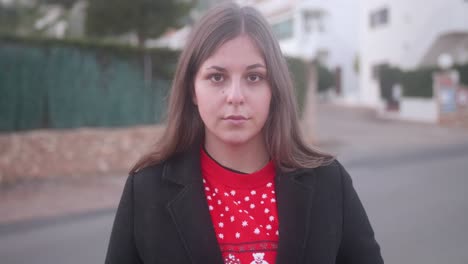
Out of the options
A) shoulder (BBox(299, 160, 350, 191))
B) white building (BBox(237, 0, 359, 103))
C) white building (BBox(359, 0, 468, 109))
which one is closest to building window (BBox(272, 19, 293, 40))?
white building (BBox(237, 0, 359, 103))

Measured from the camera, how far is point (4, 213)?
7.27m

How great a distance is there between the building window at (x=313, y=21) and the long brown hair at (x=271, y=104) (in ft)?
113

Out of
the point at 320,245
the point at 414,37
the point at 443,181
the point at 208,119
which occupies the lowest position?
the point at 443,181

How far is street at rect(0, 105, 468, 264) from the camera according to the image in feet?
16.2

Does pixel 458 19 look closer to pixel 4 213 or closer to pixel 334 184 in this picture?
pixel 4 213

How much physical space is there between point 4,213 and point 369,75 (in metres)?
24.9

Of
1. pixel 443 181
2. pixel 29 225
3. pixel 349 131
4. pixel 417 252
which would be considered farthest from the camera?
pixel 349 131

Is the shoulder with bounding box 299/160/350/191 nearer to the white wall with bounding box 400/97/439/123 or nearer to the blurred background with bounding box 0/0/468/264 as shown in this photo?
the blurred background with bounding box 0/0/468/264

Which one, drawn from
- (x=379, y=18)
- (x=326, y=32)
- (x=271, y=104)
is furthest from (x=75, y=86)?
(x=326, y=32)

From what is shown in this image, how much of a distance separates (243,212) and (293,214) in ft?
0.55

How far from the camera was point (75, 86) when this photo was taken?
33.4ft

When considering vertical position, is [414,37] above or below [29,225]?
above

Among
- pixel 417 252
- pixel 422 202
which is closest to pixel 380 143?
pixel 422 202

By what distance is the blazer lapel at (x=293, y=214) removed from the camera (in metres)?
1.48
